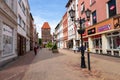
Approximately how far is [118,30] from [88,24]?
10904 millimetres

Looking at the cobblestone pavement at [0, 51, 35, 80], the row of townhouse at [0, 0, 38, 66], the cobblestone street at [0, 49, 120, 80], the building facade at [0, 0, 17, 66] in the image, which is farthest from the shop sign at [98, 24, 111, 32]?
the cobblestone pavement at [0, 51, 35, 80]

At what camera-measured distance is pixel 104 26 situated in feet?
72.7

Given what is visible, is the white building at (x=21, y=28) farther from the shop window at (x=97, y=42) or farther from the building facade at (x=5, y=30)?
the shop window at (x=97, y=42)

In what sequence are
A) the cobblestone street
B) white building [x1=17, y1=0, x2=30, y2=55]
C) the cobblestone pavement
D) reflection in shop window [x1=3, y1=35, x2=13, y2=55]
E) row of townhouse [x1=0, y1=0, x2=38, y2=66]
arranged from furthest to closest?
white building [x1=17, y1=0, x2=30, y2=55], reflection in shop window [x1=3, y1=35, x2=13, y2=55], row of townhouse [x1=0, y1=0, x2=38, y2=66], the cobblestone pavement, the cobblestone street

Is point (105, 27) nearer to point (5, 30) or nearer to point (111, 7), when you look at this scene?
point (111, 7)

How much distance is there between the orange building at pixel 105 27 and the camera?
19406 mm

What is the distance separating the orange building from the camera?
19.4 metres

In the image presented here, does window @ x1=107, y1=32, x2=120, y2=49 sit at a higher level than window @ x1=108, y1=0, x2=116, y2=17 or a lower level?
lower

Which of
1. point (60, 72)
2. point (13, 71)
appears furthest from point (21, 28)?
point (60, 72)

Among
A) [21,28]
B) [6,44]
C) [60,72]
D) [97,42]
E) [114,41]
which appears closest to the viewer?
[60,72]

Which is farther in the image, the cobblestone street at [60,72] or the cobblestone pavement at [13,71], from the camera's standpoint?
→ the cobblestone pavement at [13,71]

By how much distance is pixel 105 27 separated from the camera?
71.7ft

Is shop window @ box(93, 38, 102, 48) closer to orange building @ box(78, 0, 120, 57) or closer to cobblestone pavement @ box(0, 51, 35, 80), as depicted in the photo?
orange building @ box(78, 0, 120, 57)

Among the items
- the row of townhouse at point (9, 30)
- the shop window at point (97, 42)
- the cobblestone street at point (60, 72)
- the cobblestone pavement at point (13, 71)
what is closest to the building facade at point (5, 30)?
the row of townhouse at point (9, 30)
